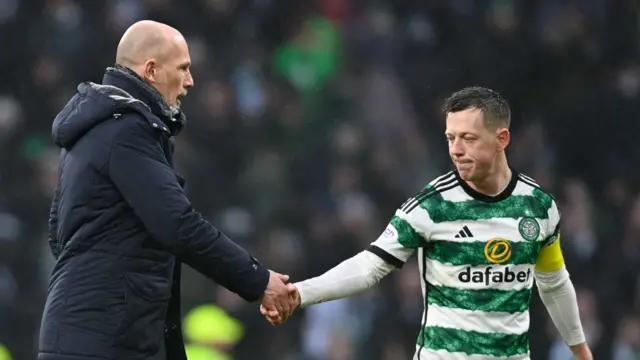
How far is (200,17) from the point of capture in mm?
10406

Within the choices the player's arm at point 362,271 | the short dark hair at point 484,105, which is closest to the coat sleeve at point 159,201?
the player's arm at point 362,271

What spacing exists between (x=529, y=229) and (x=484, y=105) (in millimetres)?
495

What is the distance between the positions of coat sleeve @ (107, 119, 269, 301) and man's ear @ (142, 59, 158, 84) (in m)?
0.28

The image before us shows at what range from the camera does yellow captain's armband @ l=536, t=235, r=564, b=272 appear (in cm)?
482

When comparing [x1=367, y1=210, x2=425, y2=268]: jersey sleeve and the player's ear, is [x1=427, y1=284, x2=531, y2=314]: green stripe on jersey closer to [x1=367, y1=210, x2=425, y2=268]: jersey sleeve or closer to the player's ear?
[x1=367, y1=210, x2=425, y2=268]: jersey sleeve

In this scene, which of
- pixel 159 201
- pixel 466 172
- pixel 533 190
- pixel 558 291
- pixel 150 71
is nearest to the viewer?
pixel 159 201

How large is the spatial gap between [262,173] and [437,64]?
6.00ft

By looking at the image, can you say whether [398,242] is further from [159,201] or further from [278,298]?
[159,201]

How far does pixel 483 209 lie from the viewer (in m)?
4.63

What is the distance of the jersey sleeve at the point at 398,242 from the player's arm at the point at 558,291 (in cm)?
55

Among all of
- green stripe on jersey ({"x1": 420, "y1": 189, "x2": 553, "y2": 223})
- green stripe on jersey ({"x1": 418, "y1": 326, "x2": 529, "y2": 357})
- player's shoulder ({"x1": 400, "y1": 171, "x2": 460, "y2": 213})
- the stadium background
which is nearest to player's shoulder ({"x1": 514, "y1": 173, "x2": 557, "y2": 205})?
green stripe on jersey ({"x1": 420, "y1": 189, "x2": 553, "y2": 223})

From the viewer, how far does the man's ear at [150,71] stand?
4.50 meters

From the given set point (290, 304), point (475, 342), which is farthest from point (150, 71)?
point (475, 342)

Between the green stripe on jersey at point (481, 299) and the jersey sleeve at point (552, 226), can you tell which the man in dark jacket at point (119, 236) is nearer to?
the green stripe on jersey at point (481, 299)
